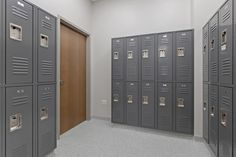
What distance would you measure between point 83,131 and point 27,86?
5.77 feet

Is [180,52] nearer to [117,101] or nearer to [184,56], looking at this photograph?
[184,56]

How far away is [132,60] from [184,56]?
1005 mm

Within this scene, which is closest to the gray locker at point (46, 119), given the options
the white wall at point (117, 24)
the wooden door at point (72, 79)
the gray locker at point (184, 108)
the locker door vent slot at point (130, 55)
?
the wooden door at point (72, 79)

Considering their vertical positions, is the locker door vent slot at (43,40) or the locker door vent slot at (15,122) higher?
the locker door vent slot at (43,40)

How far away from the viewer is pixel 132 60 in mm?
3018

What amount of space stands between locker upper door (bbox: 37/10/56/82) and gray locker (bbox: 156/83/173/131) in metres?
1.94

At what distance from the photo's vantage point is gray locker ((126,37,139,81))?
2.98 m

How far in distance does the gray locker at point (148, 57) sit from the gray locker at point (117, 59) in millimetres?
468

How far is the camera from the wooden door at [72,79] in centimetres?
290

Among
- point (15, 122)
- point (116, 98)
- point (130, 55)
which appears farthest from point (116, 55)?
point (15, 122)

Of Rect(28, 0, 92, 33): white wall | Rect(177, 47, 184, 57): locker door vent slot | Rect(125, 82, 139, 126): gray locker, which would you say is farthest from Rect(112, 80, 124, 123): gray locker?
Rect(28, 0, 92, 33): white wall

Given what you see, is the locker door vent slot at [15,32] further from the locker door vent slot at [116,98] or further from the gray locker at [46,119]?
the locker door vent slot at [116,98]

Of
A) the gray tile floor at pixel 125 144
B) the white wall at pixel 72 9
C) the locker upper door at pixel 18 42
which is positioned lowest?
the gray tile floor at pixel 125 144

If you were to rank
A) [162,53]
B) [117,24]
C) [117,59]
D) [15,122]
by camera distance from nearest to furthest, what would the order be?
1. [15,122]
2. [162,53]
3. [117,59]
4. [117,24]
